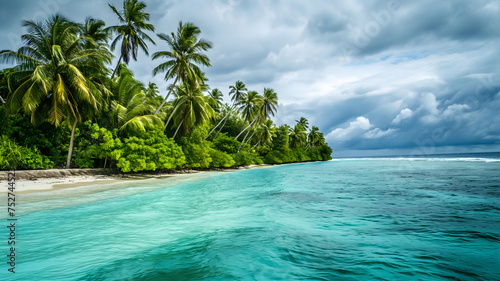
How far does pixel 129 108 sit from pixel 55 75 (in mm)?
4779

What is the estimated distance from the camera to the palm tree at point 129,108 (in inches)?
644

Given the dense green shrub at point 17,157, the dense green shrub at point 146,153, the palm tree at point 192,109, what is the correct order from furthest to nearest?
the palm tree at point 192,109 → the dense green shrub at point 146,153 → the dense green shrub at point 17,157

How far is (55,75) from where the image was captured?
13.3m

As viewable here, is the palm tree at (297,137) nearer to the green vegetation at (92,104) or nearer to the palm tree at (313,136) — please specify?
the palm tree at (313,136)

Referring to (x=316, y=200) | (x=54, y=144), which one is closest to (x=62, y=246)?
(x=316, y=200)

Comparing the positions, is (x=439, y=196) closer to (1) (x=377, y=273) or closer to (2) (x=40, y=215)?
(1) (x=377, y=273)

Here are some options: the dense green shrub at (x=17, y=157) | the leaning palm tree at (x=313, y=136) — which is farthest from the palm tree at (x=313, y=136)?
the dense green shrub at (x=17, y=157)

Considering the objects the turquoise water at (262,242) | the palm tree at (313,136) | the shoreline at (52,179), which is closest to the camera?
the turquoise water at (262,242)

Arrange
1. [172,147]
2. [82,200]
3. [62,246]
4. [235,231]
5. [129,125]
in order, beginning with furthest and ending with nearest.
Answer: [172,147] → [129,125] → [82,200] → [235,231] → [62,246]

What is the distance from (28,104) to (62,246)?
11277 millimetres

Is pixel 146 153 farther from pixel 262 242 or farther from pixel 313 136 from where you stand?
pixel 313 136

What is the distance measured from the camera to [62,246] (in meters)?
4.05

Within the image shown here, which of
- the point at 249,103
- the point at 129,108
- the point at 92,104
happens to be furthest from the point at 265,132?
the point at 92,104

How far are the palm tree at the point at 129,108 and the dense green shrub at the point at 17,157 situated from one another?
181 inches
